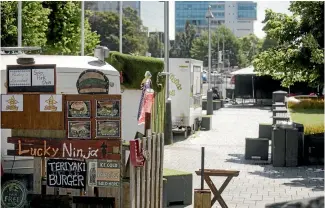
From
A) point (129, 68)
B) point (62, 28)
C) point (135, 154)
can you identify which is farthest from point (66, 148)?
point (62, 28)

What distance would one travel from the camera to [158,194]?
8.66 metres

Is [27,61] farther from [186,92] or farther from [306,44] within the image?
[186,92]

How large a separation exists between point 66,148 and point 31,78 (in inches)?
40.0

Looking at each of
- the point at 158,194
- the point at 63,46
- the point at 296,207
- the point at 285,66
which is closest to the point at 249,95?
the point at 63,46

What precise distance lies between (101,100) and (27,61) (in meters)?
1.32

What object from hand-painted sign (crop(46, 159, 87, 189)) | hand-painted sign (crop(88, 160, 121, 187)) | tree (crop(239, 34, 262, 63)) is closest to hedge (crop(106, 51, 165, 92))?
hand-painted sign (crop(46, 159, 87, 189))

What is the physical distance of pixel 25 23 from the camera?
21.0m

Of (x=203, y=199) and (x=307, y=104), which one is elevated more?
(x=307, y=104)

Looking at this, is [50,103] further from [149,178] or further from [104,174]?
[149,178]

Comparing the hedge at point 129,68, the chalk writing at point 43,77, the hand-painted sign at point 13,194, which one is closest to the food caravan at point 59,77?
the hand-painted sign at point 13,194

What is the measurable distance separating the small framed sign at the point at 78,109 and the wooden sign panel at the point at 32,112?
109 mm

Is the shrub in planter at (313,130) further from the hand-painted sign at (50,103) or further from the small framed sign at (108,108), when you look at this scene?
the hand-painted sign at (50,103)

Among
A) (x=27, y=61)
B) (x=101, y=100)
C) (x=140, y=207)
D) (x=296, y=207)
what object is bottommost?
(x=140, y=207)

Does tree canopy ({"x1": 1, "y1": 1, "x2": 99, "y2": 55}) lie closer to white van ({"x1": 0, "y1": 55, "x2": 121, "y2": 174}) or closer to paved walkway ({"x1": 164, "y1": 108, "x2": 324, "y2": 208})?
paved walkway ({"x1": 164, "y1": 108, "x2": 324, "y2": 208})
